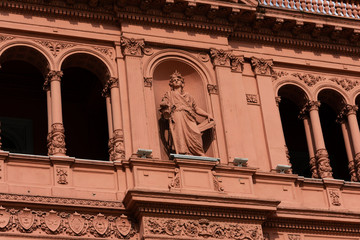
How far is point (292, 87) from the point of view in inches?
A: 1174

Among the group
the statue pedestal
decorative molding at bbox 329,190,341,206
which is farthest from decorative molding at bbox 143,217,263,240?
decorative molding at bbox 329,190,341,206

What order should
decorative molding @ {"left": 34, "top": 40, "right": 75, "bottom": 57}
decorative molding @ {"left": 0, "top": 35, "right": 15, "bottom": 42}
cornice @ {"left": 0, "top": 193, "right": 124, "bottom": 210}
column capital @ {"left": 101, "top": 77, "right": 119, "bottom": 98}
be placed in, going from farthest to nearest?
1. column capital @ {"left": 101, "top": 77, "right": 119, "bottom": 98}
2. decorative molding @ {"left": 34, "top": 40, "right": 75, "bottom": 57}
3. decorative molding @ {"left": 0, "top": 35, "right": 15, "bottom": 42}
4. cornice @ {"left": 0, "top": 193, "right": 124, "bottom": 210}

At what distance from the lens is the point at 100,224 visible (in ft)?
80.6

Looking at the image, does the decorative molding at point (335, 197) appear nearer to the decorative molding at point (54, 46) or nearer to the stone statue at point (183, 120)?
the stone statue at point (183, 120)

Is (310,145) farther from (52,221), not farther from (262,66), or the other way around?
(52,221)

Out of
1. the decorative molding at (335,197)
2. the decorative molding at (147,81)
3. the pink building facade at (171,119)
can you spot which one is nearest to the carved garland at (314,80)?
the pink building facade at (171,119)

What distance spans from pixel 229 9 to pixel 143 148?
217 inches

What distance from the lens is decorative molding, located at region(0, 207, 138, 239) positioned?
23.8 meters

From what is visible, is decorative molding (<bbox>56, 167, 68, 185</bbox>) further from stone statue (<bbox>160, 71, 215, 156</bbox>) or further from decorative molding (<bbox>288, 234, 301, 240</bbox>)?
decorative molding (<bbox>288, 234, 301, 240</bbox>)

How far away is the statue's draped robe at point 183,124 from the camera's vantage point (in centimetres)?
2662

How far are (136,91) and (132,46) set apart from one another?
4.82ft

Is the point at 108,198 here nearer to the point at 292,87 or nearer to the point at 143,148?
the point at 143,148

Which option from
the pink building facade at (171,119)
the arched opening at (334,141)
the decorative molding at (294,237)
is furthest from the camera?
the arched opening at (334,141)

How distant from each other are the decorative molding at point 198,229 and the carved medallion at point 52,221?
7.03 ft
